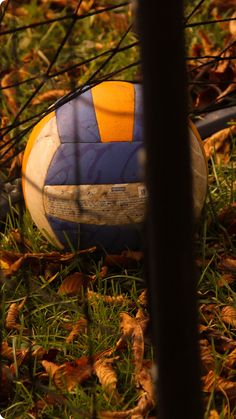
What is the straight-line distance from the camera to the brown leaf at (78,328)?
2.99 meters

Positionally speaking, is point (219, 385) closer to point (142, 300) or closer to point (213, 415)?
point (213, 415)

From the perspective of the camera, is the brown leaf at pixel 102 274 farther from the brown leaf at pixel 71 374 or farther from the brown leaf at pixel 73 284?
the brown leaf at pixel 71 374

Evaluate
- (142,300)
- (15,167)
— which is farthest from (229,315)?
(15,167)

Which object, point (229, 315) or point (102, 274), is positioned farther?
point (102, 274)

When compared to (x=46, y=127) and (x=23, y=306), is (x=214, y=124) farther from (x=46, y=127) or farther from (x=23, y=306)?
(x=23, y=306)

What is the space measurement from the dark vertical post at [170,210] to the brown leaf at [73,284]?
1.70 metres

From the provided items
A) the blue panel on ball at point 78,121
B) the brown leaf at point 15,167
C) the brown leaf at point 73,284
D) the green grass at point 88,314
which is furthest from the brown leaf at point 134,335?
the brown leaf at point 15,167

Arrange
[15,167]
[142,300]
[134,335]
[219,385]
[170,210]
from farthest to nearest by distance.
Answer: [15,167]
[142,300]
[134,335]
[219,385]
[170,210]

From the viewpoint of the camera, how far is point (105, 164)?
10.5 feet

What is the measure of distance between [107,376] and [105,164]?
76 centimetres

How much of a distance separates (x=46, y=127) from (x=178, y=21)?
1.99 m

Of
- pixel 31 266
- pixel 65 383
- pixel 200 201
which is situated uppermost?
pixel 200 201

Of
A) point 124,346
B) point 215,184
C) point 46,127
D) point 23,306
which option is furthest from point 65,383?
point 215,184

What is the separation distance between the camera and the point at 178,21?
1383 mm
